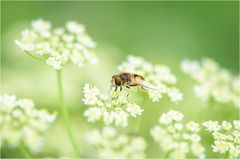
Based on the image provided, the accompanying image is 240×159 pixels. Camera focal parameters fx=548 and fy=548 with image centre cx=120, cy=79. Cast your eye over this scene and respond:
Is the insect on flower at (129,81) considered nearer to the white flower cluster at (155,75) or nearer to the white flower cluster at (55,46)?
the white flower cluster at (155,75)

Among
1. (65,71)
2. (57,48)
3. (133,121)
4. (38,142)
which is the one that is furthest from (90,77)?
(38,142)

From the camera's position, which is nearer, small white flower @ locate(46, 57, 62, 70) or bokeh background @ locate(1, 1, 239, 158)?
small white flower @ locate(46, 57, 62, 70)

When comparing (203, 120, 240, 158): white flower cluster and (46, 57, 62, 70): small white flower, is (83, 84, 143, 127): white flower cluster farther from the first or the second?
(203, 120, 240, 158): white flower cluster

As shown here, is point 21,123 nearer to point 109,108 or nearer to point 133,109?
point 109,108

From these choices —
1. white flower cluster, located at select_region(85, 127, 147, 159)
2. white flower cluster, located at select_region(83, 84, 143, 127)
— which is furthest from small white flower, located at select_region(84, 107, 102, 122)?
white flower cluster, located at select_region(85, 127, 147, 159)

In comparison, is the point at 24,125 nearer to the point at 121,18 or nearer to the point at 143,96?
the point at 143,96
